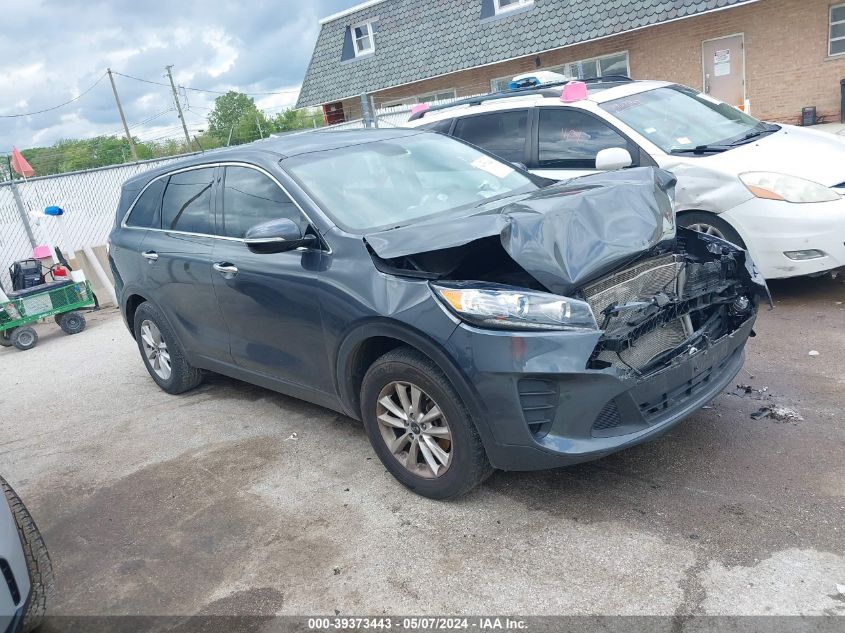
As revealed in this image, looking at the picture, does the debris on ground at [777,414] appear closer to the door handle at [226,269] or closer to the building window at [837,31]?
the door handle at [226,269]

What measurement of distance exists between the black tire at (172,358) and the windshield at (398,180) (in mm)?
1953

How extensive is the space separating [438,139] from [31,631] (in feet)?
11.9

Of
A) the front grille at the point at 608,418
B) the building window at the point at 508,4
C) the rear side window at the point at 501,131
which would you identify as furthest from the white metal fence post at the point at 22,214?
the building window at the point at 508,4

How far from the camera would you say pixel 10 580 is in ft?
8.68

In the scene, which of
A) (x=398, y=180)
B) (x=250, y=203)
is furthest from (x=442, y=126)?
(x=250, y=203)

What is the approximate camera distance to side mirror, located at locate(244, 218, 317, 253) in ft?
12.4

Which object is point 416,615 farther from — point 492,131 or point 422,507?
point 492,131

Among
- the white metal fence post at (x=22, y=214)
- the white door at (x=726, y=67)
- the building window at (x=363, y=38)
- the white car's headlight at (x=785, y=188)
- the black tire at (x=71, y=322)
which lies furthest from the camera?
the building window at (x=363, y=38)

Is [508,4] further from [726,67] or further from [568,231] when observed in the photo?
[568,231]

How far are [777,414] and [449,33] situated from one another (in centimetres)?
A: 1883

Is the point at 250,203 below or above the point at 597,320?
above

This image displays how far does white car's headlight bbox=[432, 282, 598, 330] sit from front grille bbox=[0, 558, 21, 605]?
199 centimetres

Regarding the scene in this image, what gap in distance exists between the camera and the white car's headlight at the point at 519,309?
307 centimetres

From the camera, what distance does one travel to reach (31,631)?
10.1 ft
